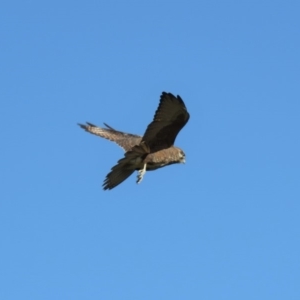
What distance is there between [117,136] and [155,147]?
3.65ft

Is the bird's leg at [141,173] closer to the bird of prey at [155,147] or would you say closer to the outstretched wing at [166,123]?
the bird of prey at [155,147]

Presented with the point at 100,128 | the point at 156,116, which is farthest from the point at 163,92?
the point at 100,128

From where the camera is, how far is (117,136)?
72.7 ft

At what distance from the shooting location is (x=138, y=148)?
21.0 metres

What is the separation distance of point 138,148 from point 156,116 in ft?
2.36

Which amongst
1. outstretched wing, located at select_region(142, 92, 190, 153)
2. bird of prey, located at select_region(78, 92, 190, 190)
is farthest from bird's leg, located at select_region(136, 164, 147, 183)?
outstretched wing, located at select_region(142, 92, 190, 153)

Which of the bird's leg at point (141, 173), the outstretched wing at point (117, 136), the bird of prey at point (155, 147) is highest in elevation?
the outstretched wing at point (117, 136)

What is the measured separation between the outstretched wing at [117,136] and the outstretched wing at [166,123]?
401 mm

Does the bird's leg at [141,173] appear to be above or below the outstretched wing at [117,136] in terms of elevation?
below

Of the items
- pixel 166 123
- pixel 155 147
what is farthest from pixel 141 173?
pixel 166 123

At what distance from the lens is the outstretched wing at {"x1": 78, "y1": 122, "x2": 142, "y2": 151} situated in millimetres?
21609

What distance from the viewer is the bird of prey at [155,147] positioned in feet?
67.4

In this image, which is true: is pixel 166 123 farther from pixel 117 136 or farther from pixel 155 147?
pixel 117 136

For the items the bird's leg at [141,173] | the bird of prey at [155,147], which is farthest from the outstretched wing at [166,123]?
the bird's leg at [141,173]
